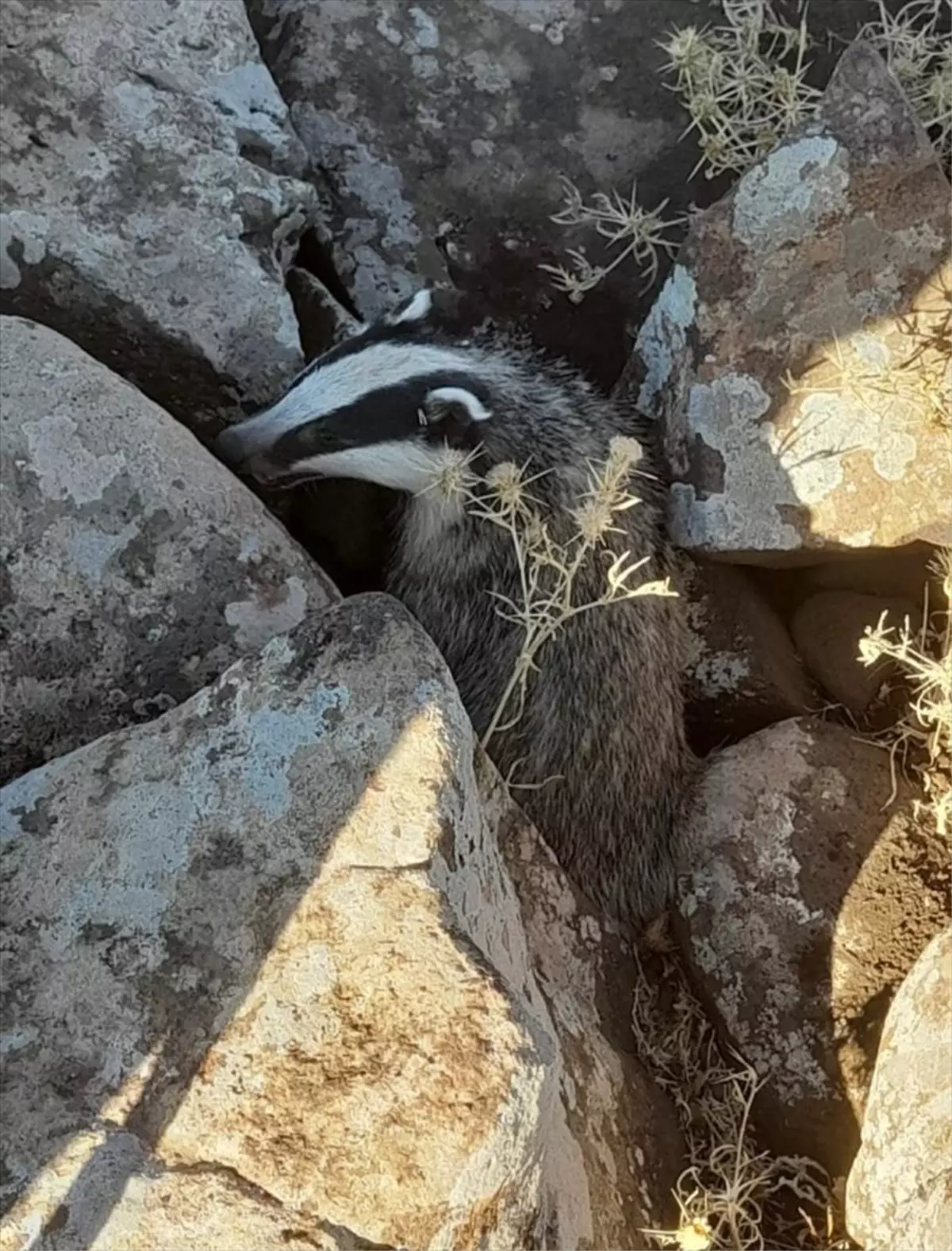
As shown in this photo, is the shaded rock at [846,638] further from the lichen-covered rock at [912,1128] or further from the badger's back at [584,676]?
the lichen-covered rock at [912,1128]

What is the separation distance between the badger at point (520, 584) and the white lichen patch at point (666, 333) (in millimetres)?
162

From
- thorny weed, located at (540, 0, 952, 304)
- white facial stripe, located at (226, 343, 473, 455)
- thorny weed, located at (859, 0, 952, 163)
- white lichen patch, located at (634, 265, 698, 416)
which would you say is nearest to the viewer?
white facial stripe, located at (226, 343, 473, 455)

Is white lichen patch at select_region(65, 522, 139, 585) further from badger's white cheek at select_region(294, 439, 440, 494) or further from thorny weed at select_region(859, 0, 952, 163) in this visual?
thorny weed at select_region(859, 0, 952, 163)

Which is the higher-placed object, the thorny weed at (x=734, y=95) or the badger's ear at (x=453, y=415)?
the thorny weed at (x=734, y=95)

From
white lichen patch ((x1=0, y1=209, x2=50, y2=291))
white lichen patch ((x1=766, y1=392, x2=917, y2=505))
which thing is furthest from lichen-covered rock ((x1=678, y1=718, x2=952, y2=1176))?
white lichen patch ((x1=0, y1=209, x2=50, y2=291))

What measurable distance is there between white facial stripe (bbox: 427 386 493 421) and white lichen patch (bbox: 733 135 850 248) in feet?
2.48

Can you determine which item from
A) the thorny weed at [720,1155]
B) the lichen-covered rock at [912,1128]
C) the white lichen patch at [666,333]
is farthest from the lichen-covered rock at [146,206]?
the lichen-covered rock at [912,1128]

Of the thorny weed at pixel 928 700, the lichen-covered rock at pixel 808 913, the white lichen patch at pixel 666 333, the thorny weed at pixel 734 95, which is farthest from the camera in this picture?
the thorny weed at pixel 734 95

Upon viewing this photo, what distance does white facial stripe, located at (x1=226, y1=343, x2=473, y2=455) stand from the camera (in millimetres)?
3256

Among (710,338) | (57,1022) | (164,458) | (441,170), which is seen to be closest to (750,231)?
(710,338)

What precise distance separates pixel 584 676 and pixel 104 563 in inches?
45.1

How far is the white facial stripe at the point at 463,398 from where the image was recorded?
3.28m

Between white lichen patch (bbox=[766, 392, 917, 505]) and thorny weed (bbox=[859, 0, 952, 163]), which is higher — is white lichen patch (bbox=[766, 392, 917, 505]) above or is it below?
below

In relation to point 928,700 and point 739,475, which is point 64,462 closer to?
point 739,475
